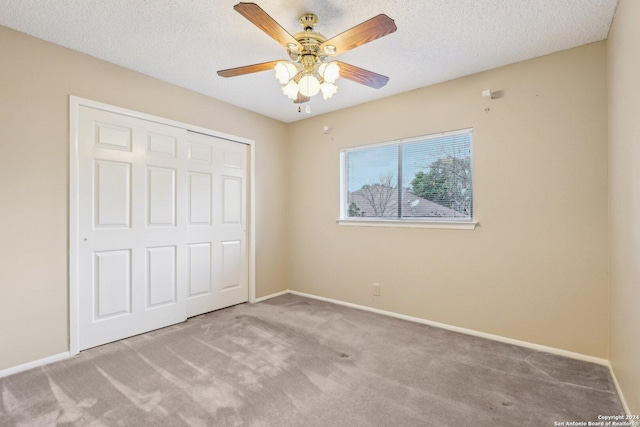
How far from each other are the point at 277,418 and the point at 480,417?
1.17 meters

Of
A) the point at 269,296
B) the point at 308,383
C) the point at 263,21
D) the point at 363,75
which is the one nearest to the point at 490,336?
the point at 308,383

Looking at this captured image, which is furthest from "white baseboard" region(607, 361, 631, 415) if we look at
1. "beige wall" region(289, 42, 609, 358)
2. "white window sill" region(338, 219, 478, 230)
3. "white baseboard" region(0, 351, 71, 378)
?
"white baseboard" region(0, 351, 71, 378)

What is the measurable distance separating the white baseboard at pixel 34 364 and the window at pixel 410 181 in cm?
297

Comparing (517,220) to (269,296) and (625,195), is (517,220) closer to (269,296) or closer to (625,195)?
(625,195)

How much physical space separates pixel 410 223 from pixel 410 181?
0.48m

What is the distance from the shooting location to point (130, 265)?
2.87m

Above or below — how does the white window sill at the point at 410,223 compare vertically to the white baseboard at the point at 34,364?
above

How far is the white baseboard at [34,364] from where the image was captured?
86.0 inches

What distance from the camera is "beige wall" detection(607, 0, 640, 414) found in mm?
1580

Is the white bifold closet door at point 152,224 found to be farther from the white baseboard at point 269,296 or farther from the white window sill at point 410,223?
the white window sill at point 410,223

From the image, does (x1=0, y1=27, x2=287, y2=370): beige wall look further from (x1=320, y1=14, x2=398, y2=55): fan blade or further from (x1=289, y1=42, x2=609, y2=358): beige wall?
(x1=289, y1=42, x2=609, y2=358): beige wall

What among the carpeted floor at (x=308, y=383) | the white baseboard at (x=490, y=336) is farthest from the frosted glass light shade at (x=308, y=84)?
the white baseboard at (x=490, y=336)

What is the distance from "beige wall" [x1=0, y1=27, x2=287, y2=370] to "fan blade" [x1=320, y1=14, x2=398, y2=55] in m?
2.15

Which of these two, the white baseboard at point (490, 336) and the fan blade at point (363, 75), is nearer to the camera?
the fan blade at point (363, 75)
